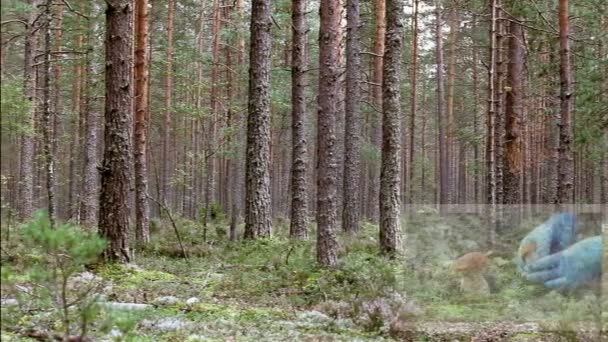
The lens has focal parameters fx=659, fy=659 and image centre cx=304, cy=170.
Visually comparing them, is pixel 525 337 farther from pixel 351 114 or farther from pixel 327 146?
pixel 351 114

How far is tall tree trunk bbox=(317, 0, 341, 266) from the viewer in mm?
9875

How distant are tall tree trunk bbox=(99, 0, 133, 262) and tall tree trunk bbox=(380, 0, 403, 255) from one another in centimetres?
441

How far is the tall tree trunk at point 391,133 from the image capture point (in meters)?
11.0

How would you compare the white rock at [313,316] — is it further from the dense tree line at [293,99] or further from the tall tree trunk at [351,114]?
the tall tree trunk at [351,114]

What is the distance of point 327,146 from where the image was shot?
397 inches

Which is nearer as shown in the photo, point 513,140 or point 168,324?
point 168,324

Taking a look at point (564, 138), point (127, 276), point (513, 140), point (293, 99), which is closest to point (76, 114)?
point (293, 99)

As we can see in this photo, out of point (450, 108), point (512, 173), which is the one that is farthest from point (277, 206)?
point (512, 173)

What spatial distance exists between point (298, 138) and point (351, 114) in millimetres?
3089

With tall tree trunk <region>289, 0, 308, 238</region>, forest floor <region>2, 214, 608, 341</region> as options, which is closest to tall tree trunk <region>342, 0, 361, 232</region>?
tall tree trunk <region>289, 0, 308, 238</region>

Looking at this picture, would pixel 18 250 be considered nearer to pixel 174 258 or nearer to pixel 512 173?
pixel 174 258

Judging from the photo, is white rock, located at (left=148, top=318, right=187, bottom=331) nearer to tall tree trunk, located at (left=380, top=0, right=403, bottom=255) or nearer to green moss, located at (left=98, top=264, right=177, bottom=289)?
green moss, located at (left=98, top=264, right=177, bottom=289)

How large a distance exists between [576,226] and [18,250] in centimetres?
572

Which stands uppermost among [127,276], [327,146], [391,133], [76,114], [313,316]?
[76,114]
